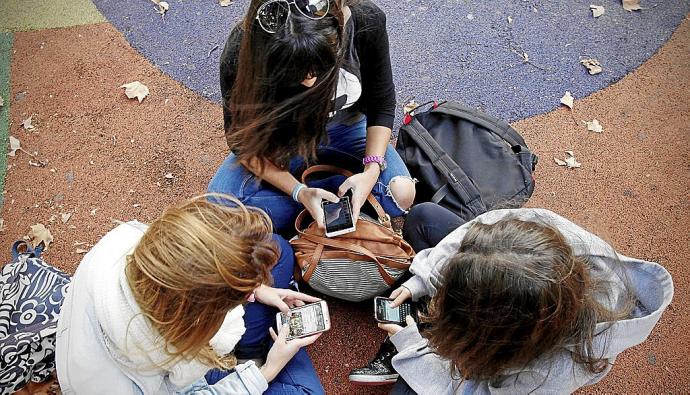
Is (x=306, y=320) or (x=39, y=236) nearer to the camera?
(x=306, y=320)

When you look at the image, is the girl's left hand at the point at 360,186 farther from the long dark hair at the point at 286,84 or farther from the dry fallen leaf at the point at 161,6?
the dry fallen leaf at the point at 161,6

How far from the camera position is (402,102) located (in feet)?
12.0

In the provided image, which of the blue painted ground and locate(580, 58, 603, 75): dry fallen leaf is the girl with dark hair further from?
locate(580, 58, 603, 75): dry fallen leaf

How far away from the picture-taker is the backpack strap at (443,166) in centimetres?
283

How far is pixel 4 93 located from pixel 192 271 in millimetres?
2756

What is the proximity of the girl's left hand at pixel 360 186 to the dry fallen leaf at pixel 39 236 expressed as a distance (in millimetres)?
1651

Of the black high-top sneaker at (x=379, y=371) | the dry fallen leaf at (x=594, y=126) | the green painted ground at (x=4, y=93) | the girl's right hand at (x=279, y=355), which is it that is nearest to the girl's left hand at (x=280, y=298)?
the girl's right hand at (x=279, y=355)

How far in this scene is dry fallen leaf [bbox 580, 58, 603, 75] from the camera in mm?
3830

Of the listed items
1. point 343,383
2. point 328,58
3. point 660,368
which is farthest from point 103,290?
point 660,368

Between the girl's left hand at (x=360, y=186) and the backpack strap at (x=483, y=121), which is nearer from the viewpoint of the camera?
the girl's left hand at (x=360, y=186)

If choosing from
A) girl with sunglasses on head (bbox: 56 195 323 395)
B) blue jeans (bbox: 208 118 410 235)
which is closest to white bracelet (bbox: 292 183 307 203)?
blue jeans (bbox: 208 118 410 235)

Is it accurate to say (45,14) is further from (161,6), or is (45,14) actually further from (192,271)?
(192,271)

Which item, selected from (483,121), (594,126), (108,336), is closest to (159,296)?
(108,336)

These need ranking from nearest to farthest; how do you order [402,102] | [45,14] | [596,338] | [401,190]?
[596,338], [401,190], [402,102], [45,14]
